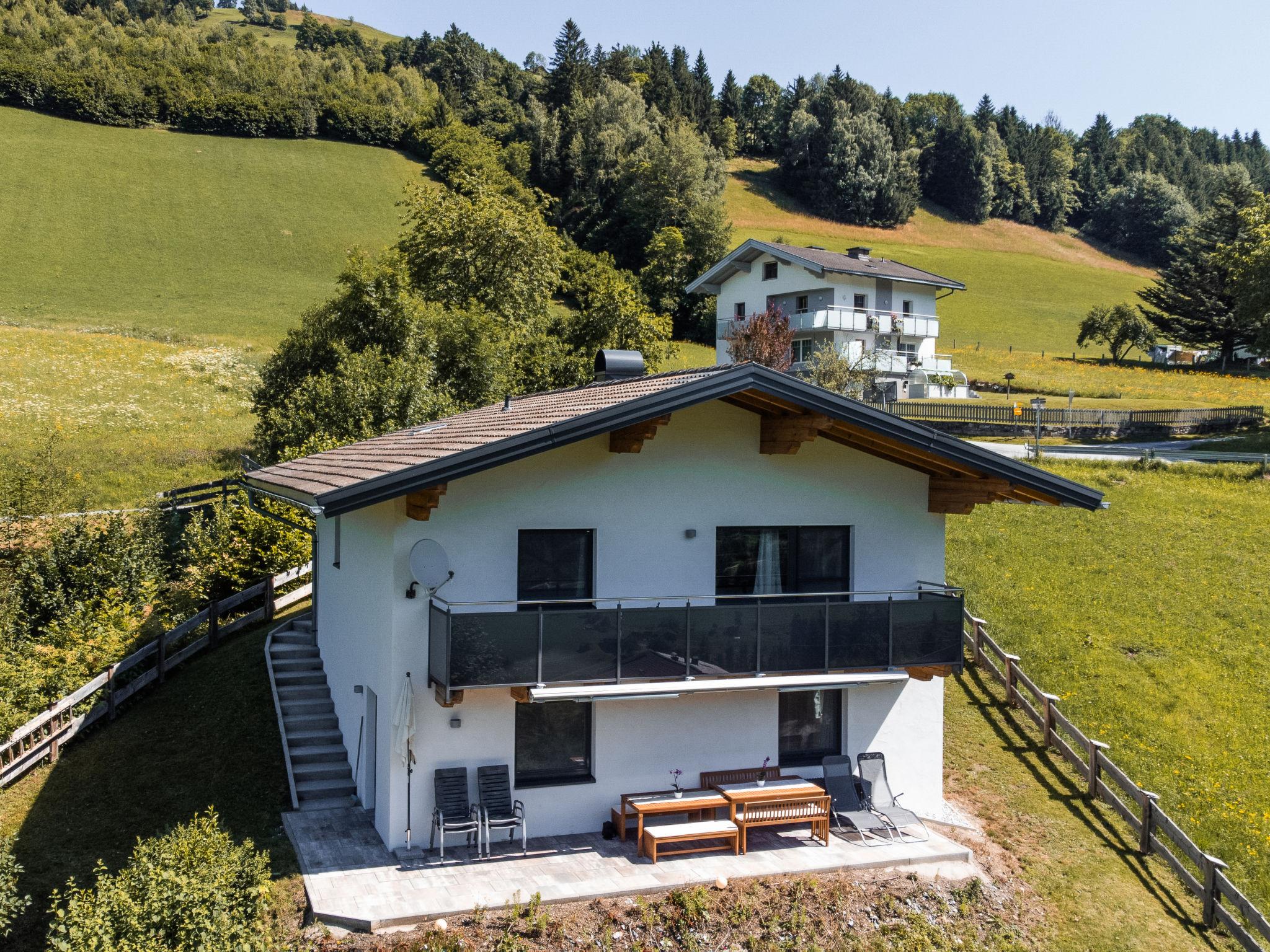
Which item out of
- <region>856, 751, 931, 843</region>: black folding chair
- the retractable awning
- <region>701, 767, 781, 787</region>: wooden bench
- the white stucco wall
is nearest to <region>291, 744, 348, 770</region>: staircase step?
the white stucco wall

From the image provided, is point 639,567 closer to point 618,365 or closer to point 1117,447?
point 618,365

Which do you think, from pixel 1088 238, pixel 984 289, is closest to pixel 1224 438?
pixel 984 289

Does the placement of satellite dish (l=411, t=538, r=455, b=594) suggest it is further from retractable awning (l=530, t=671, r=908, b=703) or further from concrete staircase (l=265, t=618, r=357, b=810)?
concrete staircase (l=265, t=618, r=357, b=810)

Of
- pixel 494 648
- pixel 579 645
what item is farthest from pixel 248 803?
pixel 579 645

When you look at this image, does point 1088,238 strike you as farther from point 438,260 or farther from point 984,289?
point 438,260

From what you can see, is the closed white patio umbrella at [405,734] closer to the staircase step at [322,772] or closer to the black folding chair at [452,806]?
the black folding chair at [452,806]

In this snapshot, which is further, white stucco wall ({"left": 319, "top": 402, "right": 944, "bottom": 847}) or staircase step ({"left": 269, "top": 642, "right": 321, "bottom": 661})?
staircase step ({"left": 269, "top": 642, "right": 321, "bottom": 661})
